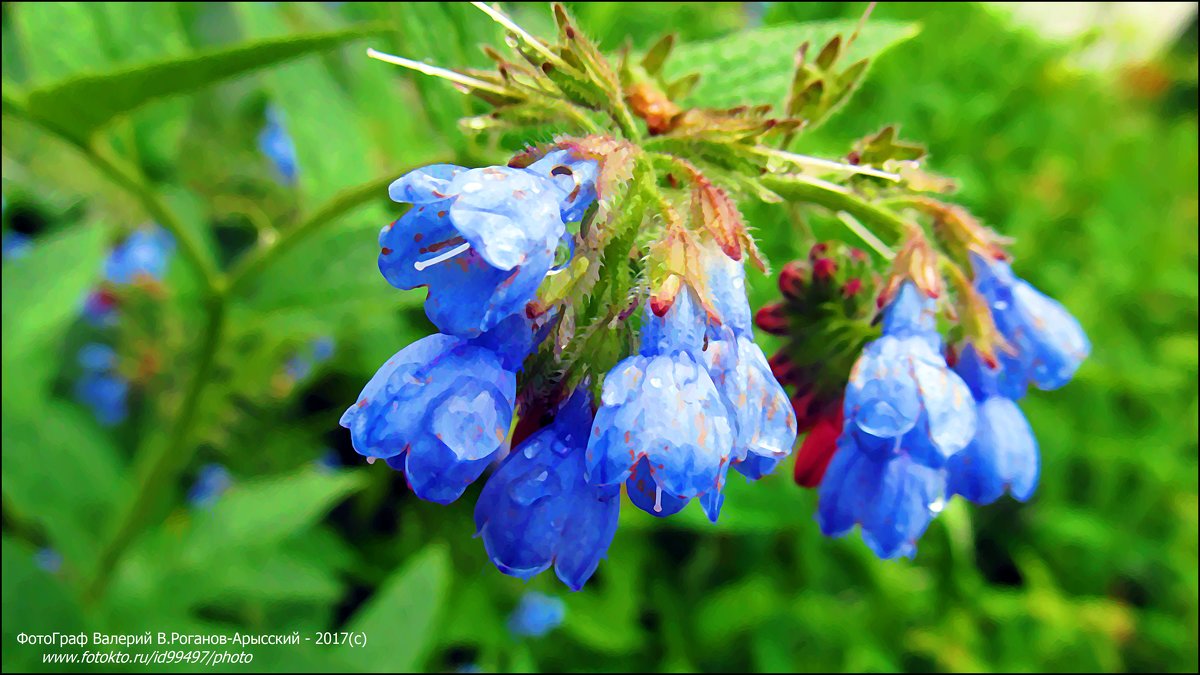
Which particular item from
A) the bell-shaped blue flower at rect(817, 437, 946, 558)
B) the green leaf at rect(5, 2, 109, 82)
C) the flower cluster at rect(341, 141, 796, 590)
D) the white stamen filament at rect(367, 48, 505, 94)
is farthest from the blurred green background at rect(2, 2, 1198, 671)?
the bell-shaped blue flower at rect(817, 437, 946, 558)

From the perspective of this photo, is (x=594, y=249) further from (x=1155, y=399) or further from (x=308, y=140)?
(x=1155, y=399)

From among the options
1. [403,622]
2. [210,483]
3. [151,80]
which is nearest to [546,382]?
[151,80]

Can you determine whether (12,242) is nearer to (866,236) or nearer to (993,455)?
(866,236)

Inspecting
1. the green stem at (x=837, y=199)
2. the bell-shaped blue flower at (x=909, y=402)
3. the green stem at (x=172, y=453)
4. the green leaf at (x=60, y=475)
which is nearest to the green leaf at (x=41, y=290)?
the green leaf at (x=60, y=475)

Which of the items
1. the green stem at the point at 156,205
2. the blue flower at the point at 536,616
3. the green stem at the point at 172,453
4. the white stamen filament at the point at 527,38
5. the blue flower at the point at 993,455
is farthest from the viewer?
the blue flower at the point at 536,616

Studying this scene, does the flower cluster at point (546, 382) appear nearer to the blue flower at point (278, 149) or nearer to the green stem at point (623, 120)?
the green stem at point (623, 120)

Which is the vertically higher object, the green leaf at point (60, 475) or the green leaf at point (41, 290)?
the green leaf at point (41, 290)

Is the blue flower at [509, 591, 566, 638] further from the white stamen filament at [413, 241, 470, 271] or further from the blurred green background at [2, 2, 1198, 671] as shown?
the white stamen filament at [413, 241, 470, 271]


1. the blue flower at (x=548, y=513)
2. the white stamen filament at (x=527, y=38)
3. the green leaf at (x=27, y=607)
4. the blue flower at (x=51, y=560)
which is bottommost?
the blue flower at (x=51, y=560)
